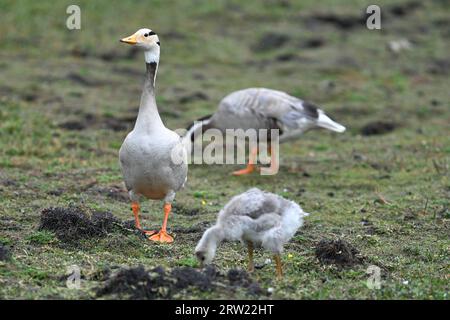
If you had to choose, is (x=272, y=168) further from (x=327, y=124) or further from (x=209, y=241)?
(x=209, y=241)

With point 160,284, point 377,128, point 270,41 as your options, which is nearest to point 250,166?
point 377,128

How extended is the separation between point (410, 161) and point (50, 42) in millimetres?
10328

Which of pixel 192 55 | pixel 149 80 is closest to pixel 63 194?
pixel 149 80

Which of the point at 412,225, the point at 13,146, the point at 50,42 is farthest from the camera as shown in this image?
the point at 50,42

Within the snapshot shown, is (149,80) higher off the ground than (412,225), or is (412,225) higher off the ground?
(149,80)

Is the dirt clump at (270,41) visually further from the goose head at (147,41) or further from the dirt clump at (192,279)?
the dirt clump at (192,279)

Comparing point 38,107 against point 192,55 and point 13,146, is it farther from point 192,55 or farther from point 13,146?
point 192,55

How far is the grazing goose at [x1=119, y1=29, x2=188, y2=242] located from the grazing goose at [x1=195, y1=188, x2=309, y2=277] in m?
1.47

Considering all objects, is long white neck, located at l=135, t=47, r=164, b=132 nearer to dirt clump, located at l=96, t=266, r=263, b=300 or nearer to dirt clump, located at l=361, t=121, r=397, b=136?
dirt clump, located at l=96, t=266, r=263, b=300

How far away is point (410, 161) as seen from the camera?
1288 centimetres

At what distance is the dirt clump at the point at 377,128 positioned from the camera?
591 inches

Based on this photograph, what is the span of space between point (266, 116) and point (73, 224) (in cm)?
503

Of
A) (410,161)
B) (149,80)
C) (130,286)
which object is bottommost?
(410,161)

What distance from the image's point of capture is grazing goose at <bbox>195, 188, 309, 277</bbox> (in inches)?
273
